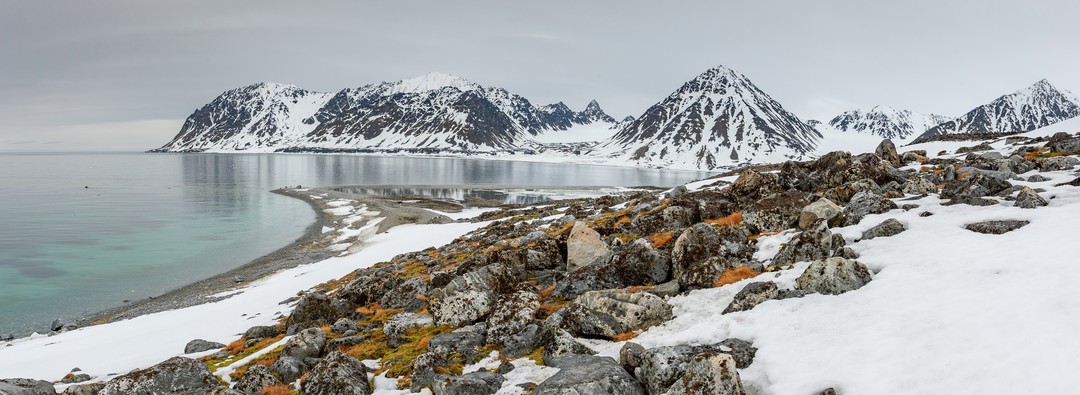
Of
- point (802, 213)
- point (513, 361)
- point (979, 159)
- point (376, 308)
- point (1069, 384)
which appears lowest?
point (376, 308)

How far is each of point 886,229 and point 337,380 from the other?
15.7 metres

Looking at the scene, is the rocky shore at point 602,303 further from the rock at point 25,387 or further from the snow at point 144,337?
the snow at point 144,337

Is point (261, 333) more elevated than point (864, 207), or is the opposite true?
point (864, 207)

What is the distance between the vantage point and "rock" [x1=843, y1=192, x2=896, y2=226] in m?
16.2

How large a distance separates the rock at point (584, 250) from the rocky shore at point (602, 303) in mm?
59

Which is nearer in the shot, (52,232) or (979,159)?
(979,159)

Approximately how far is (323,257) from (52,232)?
44626mm

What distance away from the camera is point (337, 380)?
11.4 metres

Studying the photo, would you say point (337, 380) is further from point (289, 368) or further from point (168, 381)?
→ point (168, 381)

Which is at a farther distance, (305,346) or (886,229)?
(305,346)

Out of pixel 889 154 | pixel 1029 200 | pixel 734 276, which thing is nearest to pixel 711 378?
pixel 734 276

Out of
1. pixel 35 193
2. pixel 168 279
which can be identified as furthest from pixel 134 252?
pixel 35 193

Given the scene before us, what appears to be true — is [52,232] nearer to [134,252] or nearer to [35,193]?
[134,252]

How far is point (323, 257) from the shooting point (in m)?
49.2
